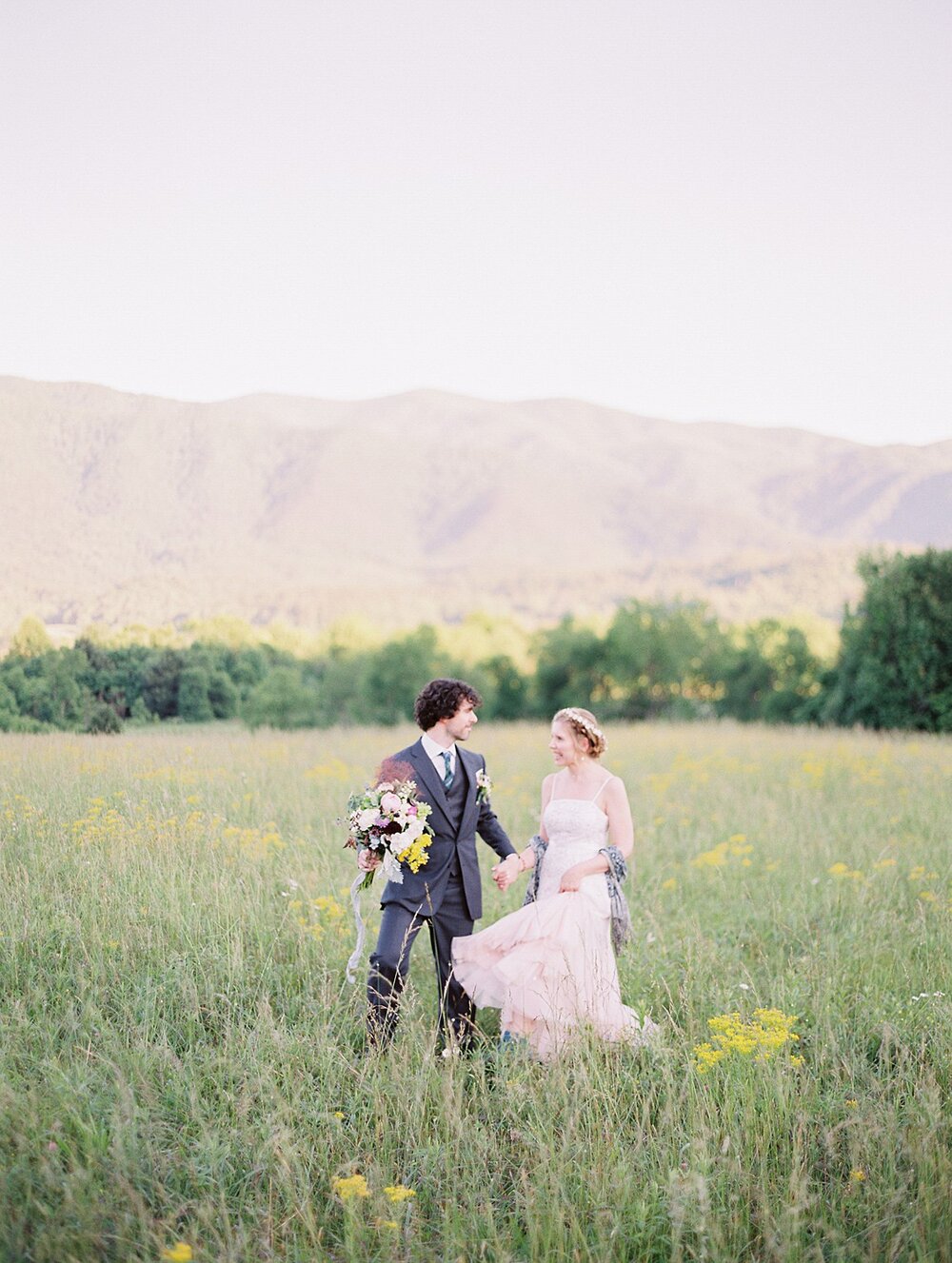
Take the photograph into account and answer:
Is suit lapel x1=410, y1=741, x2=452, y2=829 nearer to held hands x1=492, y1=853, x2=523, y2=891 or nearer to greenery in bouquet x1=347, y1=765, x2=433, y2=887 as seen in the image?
greenery in bouquet x1=347, y1=765, x2=433, y2=887

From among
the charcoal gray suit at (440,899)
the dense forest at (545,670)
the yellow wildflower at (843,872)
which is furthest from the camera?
the dense forest at (545,670)

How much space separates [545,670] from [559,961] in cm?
3283

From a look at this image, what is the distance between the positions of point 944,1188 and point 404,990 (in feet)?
8.67

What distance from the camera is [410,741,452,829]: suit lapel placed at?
17.7 feet

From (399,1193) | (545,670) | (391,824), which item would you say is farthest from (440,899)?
(545,670)

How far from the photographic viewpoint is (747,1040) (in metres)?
4.36

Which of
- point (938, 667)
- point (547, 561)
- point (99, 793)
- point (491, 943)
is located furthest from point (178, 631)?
point (547, 561)

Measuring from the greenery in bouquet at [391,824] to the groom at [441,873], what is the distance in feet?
0.38

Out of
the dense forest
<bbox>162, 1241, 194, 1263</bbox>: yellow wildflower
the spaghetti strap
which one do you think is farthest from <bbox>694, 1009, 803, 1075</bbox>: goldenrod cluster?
the dense forest

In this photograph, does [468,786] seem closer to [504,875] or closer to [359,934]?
[504,875]

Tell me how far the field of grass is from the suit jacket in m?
0.63

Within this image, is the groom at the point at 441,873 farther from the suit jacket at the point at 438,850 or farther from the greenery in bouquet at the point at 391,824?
the greenery in bouquet at the point at 391,824

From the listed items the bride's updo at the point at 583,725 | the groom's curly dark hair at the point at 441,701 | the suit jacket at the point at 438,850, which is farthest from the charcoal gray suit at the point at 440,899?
the bride's updo at the point at 583,725

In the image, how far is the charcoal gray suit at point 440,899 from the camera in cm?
523
